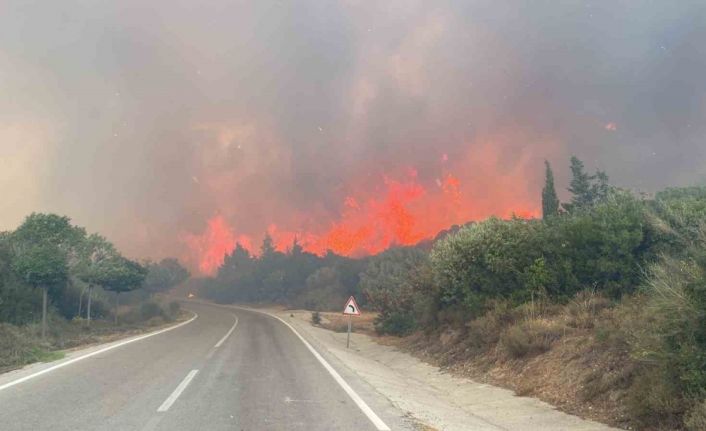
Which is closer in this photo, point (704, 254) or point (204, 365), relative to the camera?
point (704, 254)

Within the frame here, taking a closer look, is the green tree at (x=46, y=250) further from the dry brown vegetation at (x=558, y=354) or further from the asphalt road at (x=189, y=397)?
the dry brown vegetation at (x=558, y=354)

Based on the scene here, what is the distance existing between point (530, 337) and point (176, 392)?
7.96 m

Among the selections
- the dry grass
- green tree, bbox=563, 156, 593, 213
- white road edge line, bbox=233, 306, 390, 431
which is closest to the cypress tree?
green tree, bbox=563, 156, 593, 213

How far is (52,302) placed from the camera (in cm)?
3316

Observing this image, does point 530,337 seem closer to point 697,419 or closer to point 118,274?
point 697,419

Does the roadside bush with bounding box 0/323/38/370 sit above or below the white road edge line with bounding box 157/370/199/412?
above

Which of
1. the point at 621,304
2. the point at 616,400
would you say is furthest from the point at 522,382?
the point at 621,304

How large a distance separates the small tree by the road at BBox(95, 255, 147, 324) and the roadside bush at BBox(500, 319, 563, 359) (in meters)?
33.4

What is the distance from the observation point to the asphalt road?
6.61m

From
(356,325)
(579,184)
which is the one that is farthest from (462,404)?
(579,184)

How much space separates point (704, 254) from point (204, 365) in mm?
11203

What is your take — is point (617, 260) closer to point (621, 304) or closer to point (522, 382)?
point (621, 304)

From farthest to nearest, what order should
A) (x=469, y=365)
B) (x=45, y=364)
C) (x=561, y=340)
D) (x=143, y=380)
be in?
(x=469, y=365) → (x=45, y=364) → (x=561, y=340) → (x=143, y=380)

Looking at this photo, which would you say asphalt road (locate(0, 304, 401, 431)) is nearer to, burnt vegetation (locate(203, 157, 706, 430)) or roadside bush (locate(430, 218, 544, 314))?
burnt vegetation (locate(203, 157, 706, 430))
